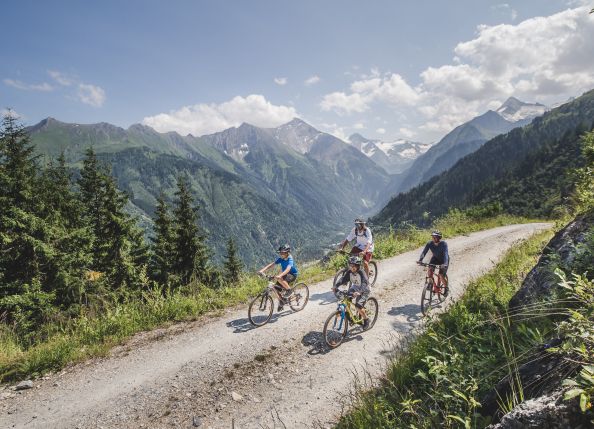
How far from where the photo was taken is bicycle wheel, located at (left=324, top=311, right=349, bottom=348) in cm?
938

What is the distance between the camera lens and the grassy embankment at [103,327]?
852 cm

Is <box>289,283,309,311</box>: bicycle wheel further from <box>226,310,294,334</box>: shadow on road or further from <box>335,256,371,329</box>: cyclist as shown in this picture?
<box>335,256,371,329</box>: cyclist

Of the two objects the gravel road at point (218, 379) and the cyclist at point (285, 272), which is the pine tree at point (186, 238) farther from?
the gravel road at point (218, 379)

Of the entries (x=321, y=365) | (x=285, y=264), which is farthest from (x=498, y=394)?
(x=285, y=264)

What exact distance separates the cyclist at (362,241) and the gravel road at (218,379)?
299 centimetres

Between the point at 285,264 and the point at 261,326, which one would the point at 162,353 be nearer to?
the point at 261,326

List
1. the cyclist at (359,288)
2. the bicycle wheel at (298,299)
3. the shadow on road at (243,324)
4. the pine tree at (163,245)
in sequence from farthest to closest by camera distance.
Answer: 1. the pine tree at (163,245)
2. the bicycle wheel at (298,299)
3. the shadow on road at (243,324)
4. the cyclist at (359,288)

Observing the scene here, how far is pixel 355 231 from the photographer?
1453 centimetres

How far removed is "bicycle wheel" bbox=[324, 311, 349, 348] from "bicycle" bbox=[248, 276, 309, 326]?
242 centimetres

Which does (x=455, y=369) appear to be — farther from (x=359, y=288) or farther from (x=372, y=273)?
(x=372, y=273)

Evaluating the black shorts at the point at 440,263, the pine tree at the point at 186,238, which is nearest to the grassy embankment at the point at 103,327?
the black shorts at the point at 440,263

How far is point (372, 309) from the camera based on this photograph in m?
11.1

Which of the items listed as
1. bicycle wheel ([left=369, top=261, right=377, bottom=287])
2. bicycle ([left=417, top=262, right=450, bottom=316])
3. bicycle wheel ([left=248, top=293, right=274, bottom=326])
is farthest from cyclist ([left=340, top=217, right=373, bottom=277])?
bicycle wheel ([left=248, top=293, right=274, bottom=326])

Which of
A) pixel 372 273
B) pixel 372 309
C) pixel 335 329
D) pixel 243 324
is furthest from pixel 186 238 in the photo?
pixel 335 329
